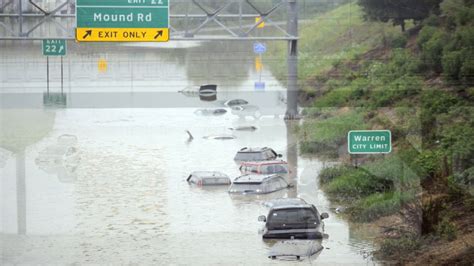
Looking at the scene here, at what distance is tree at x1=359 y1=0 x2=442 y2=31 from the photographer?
11485mm

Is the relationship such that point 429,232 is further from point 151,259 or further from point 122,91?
point 122,91

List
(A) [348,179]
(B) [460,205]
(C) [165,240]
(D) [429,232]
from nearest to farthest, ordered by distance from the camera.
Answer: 1. (D) [429,232]
2. (B) [460,205]
3. (C) [165,240]
4. (A) [348,179]

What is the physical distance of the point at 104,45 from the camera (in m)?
12.4

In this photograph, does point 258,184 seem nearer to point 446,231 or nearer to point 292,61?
point 292,61

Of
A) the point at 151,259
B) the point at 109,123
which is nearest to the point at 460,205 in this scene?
the point at 151,259

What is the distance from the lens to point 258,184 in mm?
9812

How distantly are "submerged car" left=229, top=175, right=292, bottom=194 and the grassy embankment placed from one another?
49cm

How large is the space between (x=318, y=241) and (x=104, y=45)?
538 cm

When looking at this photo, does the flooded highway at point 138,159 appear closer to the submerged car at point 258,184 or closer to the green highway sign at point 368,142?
the submerged car at point 258,184

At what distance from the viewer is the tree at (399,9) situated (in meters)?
11.5

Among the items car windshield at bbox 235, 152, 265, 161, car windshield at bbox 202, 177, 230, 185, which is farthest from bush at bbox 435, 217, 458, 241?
car windshield at bbox 235, 152, 265, 161

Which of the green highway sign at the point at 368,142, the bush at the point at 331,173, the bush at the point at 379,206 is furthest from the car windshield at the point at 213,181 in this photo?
the bush at the point at 379,206

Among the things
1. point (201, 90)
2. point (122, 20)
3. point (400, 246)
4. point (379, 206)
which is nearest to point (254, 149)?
point (201, 90)

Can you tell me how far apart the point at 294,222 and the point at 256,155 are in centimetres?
377
